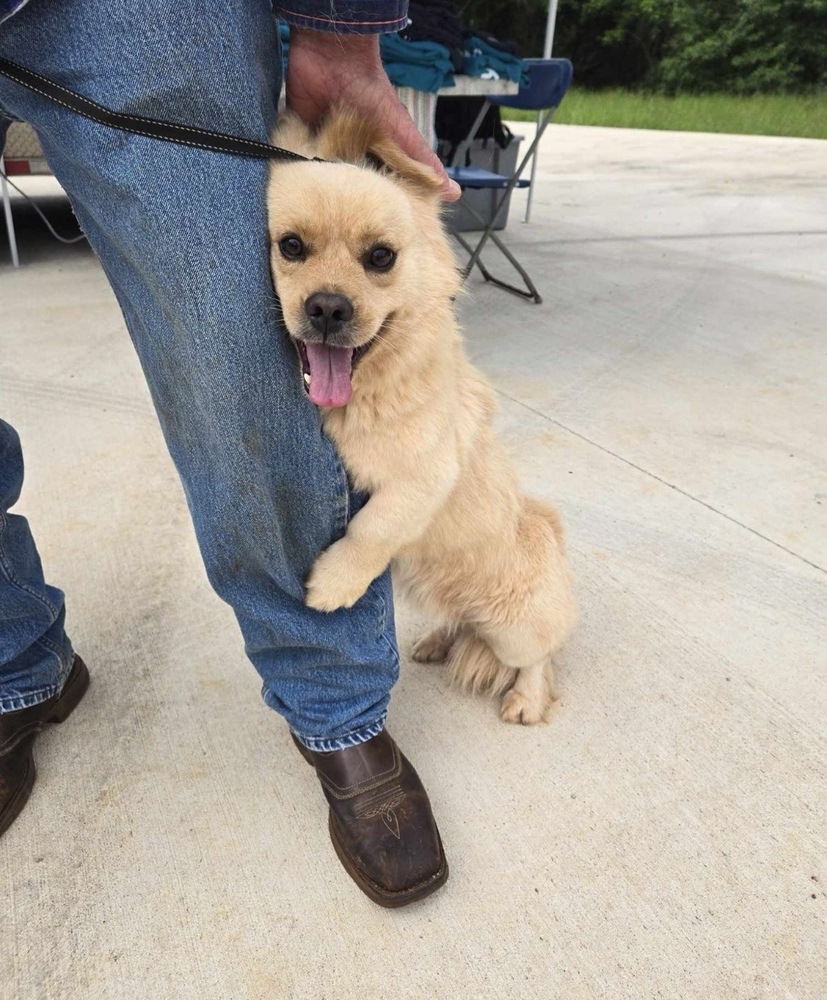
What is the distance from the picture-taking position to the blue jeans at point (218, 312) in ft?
3.21

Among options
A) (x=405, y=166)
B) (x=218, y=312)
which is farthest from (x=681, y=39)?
(x=218, y=312)

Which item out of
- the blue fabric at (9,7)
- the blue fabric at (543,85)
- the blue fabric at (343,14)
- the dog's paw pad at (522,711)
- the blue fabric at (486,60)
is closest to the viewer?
the blue fabric at (9,7)

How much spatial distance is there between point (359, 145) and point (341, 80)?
0.31 ft

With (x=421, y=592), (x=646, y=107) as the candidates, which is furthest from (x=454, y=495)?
(x=646, y=107)

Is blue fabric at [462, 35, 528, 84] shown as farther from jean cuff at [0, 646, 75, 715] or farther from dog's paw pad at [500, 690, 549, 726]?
jean cuff at [0, 646, 75, 715]

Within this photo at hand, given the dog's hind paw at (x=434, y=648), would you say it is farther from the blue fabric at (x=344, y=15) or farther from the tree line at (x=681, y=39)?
the tree line at (x=681, y=39)

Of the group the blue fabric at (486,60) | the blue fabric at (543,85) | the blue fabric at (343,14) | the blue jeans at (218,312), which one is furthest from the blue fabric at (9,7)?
the blue fabric at (543,85)

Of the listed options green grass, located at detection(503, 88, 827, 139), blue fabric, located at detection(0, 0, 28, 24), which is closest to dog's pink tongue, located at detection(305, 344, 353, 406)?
blue fabric, located at detection(0, 0, 28, 24)

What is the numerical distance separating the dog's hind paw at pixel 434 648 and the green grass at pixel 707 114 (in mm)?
14985

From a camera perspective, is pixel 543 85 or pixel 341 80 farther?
pixel 543 85

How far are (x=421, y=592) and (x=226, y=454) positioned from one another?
71cm

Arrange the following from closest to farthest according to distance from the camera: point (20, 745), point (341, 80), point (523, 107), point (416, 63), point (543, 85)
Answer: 1. point (341, 80)
2. point (20, 745)
3. point (416, 63)
4. point (543, 85)
5. point (523, 107)

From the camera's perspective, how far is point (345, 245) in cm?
118

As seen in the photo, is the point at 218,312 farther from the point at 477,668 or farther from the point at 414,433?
the point at 477,668
